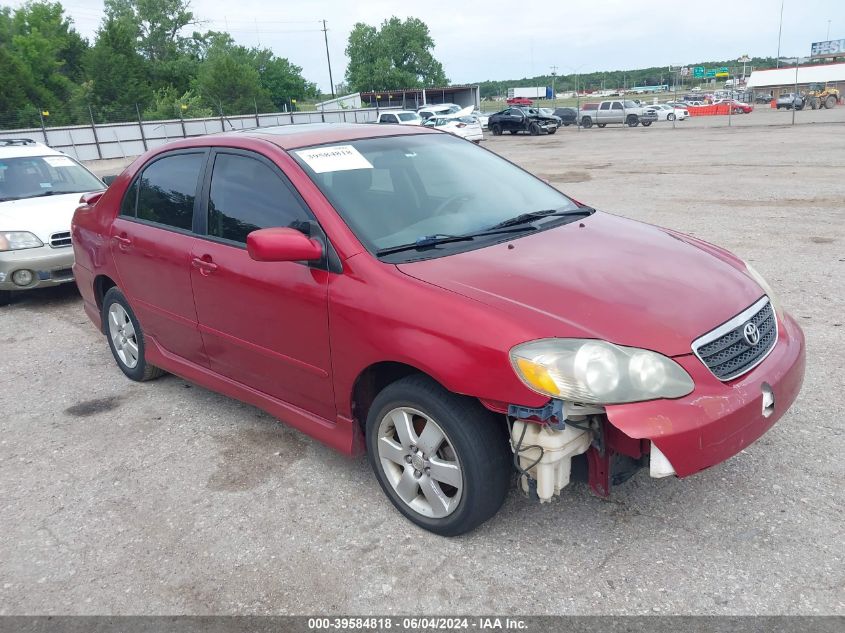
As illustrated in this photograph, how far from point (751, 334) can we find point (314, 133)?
7.88 ft

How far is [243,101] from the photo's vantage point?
197 feet

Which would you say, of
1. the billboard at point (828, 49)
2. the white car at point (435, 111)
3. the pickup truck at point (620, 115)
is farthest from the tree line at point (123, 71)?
the billboard at point (828, 49)

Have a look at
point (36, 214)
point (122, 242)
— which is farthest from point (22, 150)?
point (122, 242)

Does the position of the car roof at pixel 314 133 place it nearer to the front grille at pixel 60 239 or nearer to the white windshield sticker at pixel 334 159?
the white windshield sticker at pixel 334 159

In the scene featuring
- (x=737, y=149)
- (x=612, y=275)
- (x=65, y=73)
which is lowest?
(x=737, y=149)

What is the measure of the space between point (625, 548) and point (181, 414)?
9.31 ft

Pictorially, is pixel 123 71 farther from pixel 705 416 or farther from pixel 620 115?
pixel 705 416

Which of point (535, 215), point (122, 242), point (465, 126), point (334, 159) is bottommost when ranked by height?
A: point (465, 126)

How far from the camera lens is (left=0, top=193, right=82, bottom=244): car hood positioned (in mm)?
7000

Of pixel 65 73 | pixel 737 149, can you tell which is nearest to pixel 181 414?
pixel 737 149

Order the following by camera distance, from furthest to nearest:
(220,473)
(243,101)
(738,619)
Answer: (243,101) < (220,473) < (738,619)

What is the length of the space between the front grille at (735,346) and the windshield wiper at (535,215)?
1.15 m

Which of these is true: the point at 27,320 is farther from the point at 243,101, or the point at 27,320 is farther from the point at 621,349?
the point at 243,101

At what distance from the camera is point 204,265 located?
3711mm
